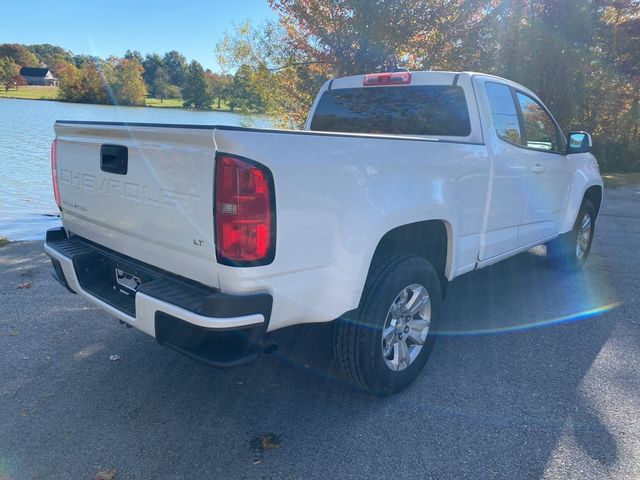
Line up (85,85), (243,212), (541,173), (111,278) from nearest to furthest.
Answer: (243,212)
(111,278)
(541,173)
(85,85)

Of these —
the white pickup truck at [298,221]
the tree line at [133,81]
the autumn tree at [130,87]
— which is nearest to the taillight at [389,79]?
the white pickup truck at [298,221]

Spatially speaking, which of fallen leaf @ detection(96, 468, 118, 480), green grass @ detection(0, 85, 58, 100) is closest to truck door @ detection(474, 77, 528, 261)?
fallen leaf @ detection(96, 468, 118, 480)

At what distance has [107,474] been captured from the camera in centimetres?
237

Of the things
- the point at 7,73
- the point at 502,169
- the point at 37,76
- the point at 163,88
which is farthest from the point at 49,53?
the point at 502,169

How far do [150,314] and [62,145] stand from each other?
62.9 inches

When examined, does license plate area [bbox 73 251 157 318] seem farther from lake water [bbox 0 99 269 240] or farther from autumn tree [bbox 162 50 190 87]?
autumn tree [bbox 162 50 190 87]

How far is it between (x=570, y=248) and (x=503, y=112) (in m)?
2.41

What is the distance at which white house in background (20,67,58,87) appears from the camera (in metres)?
90.2

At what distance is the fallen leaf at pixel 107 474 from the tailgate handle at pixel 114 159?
1.52 m

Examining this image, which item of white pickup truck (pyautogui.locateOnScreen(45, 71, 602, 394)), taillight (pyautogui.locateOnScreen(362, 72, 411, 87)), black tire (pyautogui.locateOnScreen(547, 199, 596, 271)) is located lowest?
black tire (pyautogui.locateOnScreen(547, 199, 596, 271))

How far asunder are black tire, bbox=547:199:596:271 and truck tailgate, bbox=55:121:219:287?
457 cm

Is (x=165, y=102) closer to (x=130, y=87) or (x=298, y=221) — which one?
(x=130, y=87)

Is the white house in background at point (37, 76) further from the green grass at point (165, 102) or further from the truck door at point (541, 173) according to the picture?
the truck door at point (541, 173)

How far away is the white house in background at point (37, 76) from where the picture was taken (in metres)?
90.2
